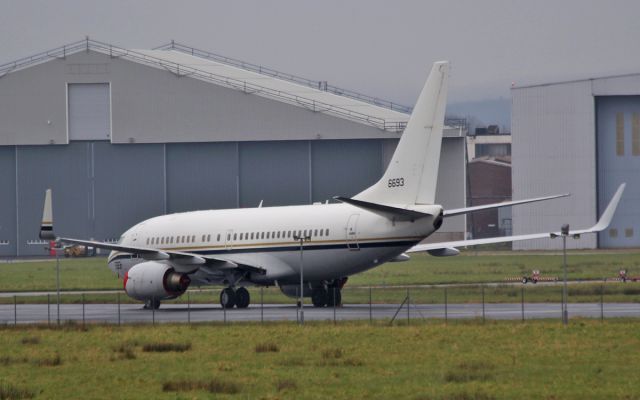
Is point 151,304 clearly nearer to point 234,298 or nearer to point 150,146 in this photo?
point 234,298

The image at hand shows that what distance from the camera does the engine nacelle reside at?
178 ft

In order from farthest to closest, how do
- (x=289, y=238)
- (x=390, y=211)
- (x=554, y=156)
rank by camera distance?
(x=554, y=156) → (x=289, y=238) → (x=390, y=211)

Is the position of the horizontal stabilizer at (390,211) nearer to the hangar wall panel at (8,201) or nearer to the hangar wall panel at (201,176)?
the hangar wall panel at (201,176)

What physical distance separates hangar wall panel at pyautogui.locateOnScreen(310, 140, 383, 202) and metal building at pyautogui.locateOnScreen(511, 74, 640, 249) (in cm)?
1430

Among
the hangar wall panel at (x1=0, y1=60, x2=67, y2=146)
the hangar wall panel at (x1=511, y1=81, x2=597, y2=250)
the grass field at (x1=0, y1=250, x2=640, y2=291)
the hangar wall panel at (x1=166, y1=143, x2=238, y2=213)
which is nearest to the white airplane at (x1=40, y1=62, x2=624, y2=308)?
the grass field at (x1=0, y1=250, x2=640, y2=291)

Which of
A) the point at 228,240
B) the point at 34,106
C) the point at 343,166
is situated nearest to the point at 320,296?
the point at 228,240

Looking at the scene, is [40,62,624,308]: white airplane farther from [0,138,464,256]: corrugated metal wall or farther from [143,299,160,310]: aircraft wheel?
[0,138,464,256]: corrugated metal wall

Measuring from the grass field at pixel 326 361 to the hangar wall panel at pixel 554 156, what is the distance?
249 feet

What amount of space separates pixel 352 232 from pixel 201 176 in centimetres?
6449

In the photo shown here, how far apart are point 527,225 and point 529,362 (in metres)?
87.5

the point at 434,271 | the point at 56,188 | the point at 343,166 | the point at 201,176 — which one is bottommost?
the point at 434,271

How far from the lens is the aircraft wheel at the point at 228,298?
55375mm

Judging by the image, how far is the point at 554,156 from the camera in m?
119

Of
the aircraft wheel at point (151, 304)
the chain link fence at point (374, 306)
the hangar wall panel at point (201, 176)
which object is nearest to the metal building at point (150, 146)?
the hangar wall panel at point (201, 176)
